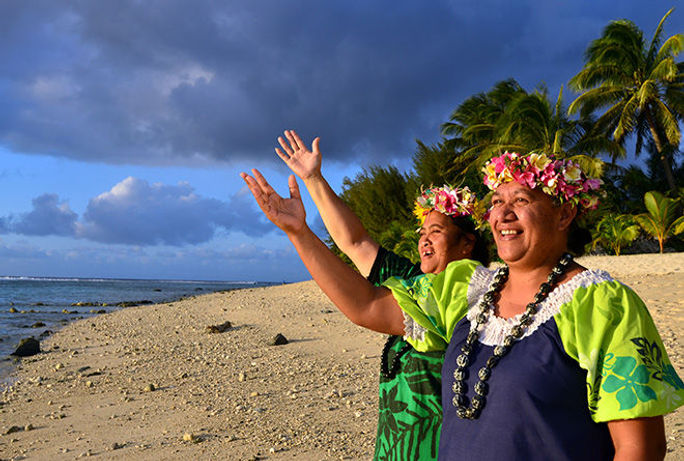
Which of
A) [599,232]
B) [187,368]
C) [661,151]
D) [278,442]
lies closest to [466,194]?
[278,442]

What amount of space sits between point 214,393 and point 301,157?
5.89 metres

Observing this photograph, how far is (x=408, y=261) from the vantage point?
9.82ft

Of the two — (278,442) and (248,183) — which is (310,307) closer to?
(278,442)

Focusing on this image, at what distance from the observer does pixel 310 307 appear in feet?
59.4

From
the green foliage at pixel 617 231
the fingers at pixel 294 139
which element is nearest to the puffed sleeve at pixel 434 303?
the fingers at pixel 294 139

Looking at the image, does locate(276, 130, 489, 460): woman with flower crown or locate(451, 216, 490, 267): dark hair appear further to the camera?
locate(451, 216, 490, 267): dark hair

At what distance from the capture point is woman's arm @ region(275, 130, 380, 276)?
3008mm

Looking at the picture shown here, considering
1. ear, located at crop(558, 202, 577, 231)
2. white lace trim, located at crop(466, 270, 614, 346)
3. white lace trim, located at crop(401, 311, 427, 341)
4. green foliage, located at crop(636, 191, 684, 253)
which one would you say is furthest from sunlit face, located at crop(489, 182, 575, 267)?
green foliage, located at crop(636, 191, 684, 253)

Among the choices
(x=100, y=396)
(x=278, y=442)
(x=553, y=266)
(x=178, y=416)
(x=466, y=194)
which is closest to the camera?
(x=553, y=266)

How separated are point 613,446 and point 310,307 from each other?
16.6 meters

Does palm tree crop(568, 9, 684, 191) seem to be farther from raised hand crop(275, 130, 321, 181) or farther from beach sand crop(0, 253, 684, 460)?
raised hand crop(275, 130, 321, 181)

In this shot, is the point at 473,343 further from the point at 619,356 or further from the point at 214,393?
the point at 214,393

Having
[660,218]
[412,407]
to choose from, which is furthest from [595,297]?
[660,218]

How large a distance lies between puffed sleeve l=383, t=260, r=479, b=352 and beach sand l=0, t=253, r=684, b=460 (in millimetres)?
3593
